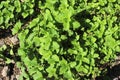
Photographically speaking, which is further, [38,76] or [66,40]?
[66,40]

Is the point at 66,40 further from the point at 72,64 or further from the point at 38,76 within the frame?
the point at 38,76

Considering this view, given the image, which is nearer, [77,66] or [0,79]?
[77,66]

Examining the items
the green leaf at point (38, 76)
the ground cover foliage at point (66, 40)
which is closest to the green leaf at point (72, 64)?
the ground cover foliage at point (66, 40)

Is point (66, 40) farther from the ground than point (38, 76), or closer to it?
farther from the ground

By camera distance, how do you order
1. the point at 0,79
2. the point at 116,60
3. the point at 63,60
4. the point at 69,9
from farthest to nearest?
the point at 116,60 → the point at 0,79 → the point at 69,9 → the point at 63,60

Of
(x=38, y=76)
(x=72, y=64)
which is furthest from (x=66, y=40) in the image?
(x=38, y=76)

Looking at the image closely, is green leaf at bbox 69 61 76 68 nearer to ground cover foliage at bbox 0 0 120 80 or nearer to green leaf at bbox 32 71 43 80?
ground cover foliage at bbox 0 0 120 80

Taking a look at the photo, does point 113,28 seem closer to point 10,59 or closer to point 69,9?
point 69,9

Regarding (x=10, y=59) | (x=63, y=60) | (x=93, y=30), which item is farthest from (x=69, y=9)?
(x=10, y=59)
